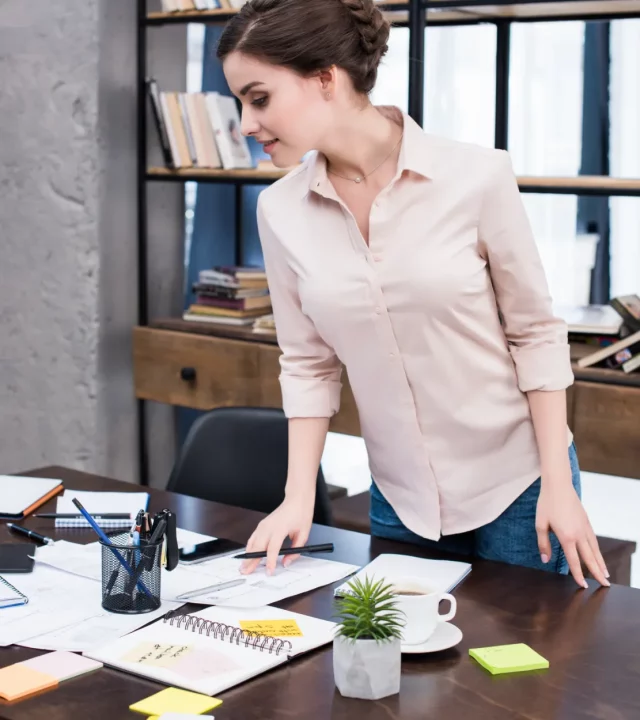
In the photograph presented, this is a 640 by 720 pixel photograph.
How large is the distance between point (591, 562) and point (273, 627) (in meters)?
0.47

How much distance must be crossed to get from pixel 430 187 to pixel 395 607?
66 cm

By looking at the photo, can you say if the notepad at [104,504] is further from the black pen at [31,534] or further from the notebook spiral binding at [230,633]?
the notebook spiral binding at [230,633]

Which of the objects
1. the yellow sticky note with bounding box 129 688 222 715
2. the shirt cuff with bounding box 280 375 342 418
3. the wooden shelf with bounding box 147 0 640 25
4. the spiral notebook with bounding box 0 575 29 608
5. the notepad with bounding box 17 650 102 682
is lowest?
the yellow sticky note with bounding box 129 688 222 715

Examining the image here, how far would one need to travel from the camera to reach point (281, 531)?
165 cm

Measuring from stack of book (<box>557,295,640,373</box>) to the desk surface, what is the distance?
1378 mm

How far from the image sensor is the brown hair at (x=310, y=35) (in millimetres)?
1575

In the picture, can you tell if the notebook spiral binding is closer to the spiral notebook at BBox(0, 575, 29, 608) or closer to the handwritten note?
the handwritten note

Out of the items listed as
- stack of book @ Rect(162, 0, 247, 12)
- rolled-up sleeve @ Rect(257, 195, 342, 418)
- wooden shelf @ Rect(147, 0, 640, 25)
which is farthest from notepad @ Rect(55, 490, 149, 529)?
stack of book @ Rect(162, 0, 247, 12)

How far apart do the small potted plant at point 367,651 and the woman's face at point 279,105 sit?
2.34 ft

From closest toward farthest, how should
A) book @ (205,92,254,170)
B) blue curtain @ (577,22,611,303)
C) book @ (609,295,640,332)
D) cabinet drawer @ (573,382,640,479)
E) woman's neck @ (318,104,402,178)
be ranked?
woman's neck @ (318,104,402,178)
cabinet drawer @ (573,382,640,479)
book @ (609,295,640,332)
book @ (205,92,254,170)
blue curtain @ (577,22,611,303)

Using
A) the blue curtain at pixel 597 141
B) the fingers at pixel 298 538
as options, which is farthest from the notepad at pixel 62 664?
the blue curtain at pixel 597 141

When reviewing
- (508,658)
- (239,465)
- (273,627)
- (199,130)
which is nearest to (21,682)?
(273,627)

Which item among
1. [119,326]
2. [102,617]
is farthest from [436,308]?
[119,326]

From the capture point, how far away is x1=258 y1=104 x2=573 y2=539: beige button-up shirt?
1.62 m
